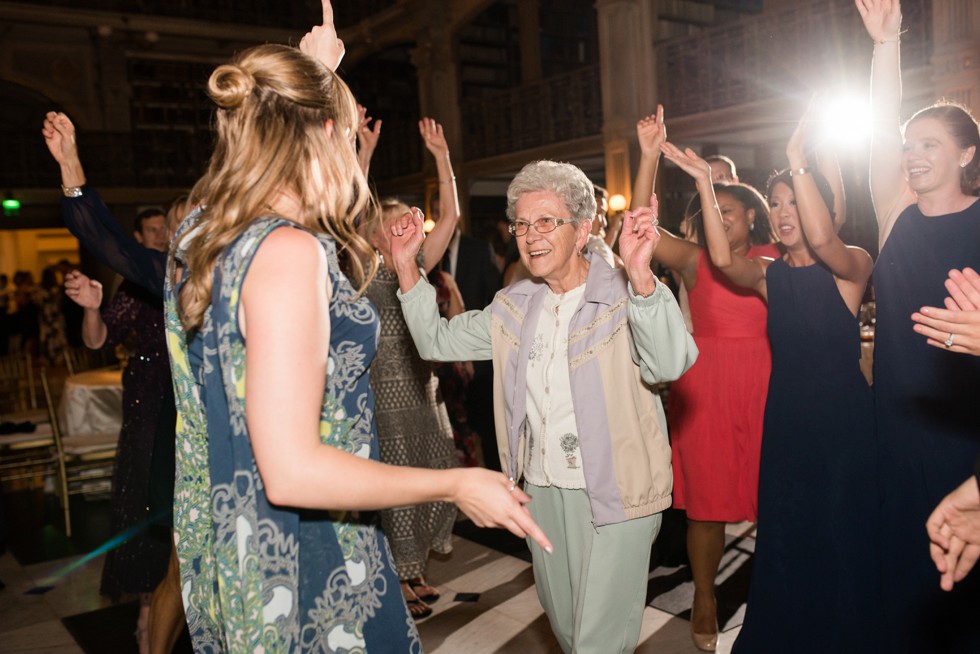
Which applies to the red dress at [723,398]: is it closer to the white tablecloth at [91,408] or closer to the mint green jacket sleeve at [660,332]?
the mint green jacket sleeve at [660,332]

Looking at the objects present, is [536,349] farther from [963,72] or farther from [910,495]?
[963,72]

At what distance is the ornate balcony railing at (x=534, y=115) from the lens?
Answer: 39.7 feet

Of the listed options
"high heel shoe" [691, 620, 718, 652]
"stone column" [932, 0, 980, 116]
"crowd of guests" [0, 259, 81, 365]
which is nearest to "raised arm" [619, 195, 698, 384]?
"high heel shoe" [691, 620, 718, 652]

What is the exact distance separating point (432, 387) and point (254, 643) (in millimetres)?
2493

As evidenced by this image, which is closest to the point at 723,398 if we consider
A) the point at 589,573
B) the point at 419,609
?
the point at 589,573

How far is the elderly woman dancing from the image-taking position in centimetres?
204

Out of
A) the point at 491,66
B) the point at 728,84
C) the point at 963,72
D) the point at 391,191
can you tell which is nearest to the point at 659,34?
the point at 728,84

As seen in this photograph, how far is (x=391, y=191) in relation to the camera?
1739cm

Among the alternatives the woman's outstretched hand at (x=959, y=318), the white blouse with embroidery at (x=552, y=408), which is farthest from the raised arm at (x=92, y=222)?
the woman's outstretched hand at (x=959, y=318)

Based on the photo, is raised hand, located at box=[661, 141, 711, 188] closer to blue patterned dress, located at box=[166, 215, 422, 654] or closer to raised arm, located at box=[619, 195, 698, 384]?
raised arm, located at box=[619, 195, 698, 384]

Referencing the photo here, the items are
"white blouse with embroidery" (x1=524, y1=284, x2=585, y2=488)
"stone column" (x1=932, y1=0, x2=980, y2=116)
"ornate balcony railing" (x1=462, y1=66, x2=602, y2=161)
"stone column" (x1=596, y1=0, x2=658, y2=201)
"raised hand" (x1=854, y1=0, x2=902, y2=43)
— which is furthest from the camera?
"ornate balcony railing" (x1=462, y1=66, x2=602, y2=161)

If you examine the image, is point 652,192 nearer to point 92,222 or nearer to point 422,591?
point 92,222

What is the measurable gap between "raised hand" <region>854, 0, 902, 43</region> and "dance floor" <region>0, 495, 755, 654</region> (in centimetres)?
214

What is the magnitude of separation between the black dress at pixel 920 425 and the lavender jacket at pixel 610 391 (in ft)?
2.41
